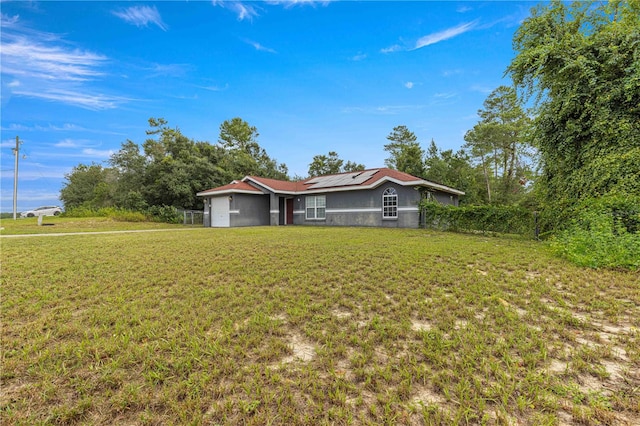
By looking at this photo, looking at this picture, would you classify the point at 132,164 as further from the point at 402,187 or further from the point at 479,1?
the point at 479,1

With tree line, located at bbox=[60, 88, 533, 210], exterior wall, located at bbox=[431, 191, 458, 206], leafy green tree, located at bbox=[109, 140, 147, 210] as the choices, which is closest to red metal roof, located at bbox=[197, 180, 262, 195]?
tree line, located at bbox=[60, 88, 533, 210]

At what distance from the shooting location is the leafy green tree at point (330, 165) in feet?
122

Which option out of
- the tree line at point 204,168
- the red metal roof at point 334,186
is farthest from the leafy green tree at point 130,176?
the red metal roof at point 334,186

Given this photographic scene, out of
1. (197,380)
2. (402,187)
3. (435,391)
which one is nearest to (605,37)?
(402,187)

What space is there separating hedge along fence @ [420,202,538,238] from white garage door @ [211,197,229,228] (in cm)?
1289

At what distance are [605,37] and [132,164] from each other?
→ 31.4 m

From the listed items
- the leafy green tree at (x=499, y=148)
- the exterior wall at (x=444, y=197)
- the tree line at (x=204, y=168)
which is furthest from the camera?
the leafy green tree at (x=499, y=148)

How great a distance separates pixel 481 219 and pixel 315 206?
10.6 metres

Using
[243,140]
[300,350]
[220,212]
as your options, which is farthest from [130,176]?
[300,350]

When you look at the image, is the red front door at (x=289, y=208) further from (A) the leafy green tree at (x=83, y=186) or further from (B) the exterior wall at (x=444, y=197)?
(A) the leafy green tree at (x=83, y=186)

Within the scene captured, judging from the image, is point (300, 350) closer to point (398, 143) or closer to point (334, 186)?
point (334, 186)

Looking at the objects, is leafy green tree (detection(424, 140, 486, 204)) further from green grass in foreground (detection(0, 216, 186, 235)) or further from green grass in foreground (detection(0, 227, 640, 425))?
green grass in foreground (detection(0, 216, 186, 235))

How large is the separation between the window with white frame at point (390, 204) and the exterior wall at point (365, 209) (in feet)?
0.62

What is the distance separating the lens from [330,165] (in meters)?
37.4
